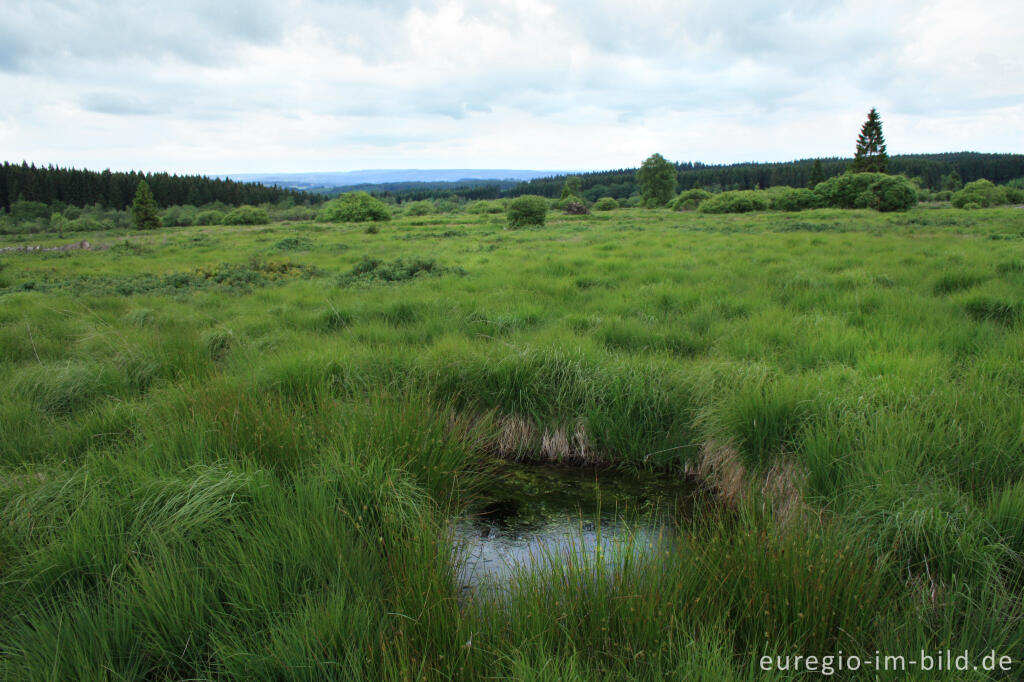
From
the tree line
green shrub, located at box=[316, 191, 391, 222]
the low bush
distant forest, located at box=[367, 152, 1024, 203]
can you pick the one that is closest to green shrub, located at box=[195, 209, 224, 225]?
green shrub, located at box=[316, 191, 391, 222]

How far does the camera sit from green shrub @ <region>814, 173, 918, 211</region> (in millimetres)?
36844

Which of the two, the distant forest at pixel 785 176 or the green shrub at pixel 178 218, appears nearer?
the green shrub at pixel 178 218

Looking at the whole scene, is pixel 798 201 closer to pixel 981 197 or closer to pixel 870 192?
pixel 870 192

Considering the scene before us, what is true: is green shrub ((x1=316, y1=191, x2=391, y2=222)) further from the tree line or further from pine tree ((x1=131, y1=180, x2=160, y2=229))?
the tree line

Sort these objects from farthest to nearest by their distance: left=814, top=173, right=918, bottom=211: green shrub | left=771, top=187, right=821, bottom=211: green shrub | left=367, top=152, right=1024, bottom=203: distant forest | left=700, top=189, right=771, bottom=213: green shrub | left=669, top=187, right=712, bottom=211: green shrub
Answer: left=367, top=152, right=1024, bottom=203: distant forest < left=669, top=187, right=712, bottom=211: green shrub < left=700, top=189, right=771, bottom=213: green shrub < left=771, top=187, right=821, bottom=211: green shrub < left=814, top=173, right=918, bottom=211: green shrub

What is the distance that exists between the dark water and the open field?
10.2 inches

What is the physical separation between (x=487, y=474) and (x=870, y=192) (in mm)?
44525

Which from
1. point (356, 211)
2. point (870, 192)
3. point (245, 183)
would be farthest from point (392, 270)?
point (245, 183)

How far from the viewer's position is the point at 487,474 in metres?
4.86

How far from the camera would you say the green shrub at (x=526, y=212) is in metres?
31.0

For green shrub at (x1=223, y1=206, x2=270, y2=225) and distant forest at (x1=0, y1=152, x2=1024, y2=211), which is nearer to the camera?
green shrub at (x1=223, y1=206, x2=270, y2=225)

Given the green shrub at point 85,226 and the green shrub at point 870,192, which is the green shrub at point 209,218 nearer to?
the green shrub at point 85,226

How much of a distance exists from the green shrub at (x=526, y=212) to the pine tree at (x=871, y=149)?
4547cm

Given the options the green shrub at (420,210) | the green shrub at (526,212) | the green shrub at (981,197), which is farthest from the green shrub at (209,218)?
the green shrub at (981,197)
